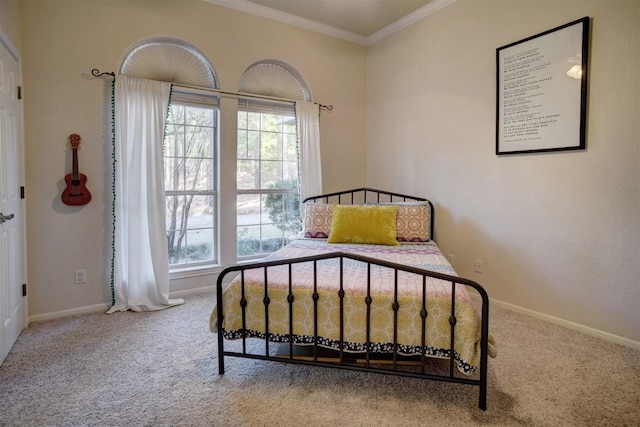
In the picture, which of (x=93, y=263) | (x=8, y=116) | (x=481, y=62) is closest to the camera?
(x=8, y=116)

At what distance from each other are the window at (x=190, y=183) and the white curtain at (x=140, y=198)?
220mm

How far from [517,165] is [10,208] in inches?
147

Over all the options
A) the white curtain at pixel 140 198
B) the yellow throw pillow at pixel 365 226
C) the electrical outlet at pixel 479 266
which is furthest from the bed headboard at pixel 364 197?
the white curtain at pixel 140 198

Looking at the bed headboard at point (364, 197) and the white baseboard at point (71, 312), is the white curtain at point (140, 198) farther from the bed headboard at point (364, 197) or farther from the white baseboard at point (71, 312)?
the bed headboard at point (364, 197)

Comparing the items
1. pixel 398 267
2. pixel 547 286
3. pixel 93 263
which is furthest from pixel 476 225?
pixel 93 263

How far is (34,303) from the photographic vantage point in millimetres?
2750

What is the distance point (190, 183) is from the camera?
3.46 metres

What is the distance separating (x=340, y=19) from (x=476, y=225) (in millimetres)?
2583

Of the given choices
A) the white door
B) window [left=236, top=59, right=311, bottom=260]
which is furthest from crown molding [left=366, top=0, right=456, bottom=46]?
the white door

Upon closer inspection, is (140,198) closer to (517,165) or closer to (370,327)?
(370,327)

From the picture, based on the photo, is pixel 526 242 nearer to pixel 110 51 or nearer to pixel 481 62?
pixel 481 62

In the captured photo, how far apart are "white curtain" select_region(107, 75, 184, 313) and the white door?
61 cm

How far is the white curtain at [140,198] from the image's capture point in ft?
9.68

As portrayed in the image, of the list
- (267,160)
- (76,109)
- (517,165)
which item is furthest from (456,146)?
(76,109)
